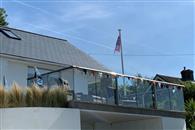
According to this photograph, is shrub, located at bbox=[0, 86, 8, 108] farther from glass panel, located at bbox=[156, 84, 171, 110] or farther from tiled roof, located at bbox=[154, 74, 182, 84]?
tiled roof, located at bbox=[154, 74, 182, 84]

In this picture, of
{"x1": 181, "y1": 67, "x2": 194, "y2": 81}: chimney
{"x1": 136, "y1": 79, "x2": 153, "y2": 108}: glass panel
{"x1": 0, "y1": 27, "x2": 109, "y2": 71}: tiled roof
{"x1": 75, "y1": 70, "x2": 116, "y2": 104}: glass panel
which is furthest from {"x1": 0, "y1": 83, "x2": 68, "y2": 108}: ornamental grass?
{"x1": 181, "y1": 67, "x2": 194, "y2": 81}: chimney

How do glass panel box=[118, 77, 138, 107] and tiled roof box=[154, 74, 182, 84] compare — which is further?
tiled roof box=[154, 74, 182, 84]

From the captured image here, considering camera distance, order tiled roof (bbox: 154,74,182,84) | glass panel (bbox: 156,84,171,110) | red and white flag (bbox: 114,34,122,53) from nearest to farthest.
Answer: glass panel (bbox: 156,84,171,110) < red and white flag (bbox: 114,34,122,53) < tiled roof (bbox: 154,74,182,84)

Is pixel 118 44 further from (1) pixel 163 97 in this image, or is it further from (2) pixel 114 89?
(2) pixel 114 89

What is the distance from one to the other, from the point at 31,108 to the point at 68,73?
2729 mm

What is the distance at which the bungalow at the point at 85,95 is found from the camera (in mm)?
18188

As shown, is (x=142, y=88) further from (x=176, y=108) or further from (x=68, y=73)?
(x=68, y=73)

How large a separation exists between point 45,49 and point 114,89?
849cm

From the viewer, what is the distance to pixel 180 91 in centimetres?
2511

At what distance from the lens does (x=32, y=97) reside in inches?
728

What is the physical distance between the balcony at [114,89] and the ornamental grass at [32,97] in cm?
57

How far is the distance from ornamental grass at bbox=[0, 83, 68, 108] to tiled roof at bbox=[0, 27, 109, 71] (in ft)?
19.5

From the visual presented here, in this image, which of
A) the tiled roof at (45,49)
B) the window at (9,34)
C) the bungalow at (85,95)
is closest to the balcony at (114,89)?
the bungalow at (85,95)

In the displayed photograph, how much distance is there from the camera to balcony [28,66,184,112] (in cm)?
1995
